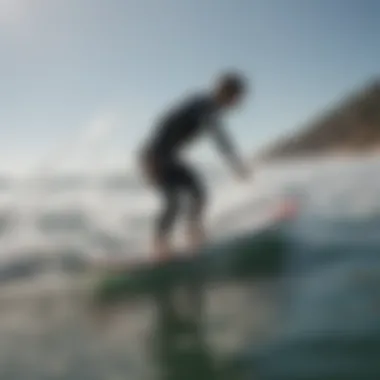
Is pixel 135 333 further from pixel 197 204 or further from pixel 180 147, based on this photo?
pixel 180 147

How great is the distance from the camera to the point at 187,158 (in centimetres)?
330

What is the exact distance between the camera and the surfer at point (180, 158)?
3.18 meters

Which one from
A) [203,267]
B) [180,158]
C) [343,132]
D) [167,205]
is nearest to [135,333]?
[203,267]

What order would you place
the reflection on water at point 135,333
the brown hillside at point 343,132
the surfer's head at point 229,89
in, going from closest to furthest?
the reflection on water at point 135,333 → the surfer's head at point 229,89 → the brown hillside at point 343,132

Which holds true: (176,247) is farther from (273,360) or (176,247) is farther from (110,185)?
(273,360)

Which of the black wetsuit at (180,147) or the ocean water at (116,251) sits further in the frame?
the black wetsuit at (180,147)

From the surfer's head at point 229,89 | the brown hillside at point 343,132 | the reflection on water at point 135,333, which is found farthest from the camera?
the brown hillside at point 343,132

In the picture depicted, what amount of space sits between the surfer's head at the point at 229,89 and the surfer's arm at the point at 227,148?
10 cm

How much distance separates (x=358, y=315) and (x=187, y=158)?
92 cm

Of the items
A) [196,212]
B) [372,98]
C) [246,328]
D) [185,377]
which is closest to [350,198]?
[372,98]

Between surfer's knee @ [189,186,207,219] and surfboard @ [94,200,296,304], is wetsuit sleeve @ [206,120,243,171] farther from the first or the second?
surfboard @ [94,200,296,304]

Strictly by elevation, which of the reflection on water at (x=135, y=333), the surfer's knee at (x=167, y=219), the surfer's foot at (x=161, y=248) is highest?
the surfer's knee at (x=167, y=219)

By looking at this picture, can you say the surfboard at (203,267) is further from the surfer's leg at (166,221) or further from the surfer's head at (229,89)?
the surfer's head at (229,89)

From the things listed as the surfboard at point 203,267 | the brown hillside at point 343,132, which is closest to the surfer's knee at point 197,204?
the surfboard at point 203,267
